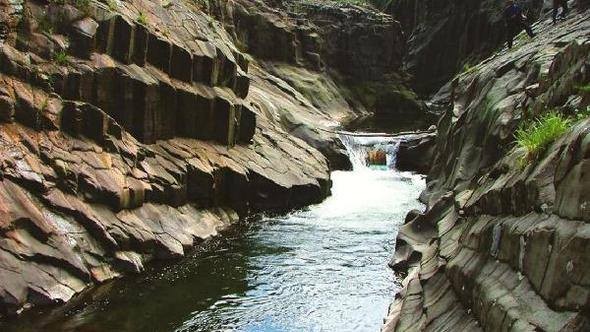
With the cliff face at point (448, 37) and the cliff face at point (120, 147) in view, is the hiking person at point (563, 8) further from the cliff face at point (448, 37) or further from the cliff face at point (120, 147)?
the cliff face at point (448, 37)

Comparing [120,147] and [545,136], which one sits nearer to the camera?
[545,136]

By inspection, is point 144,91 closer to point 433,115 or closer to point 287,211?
point 287,211

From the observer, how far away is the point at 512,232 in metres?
9.46

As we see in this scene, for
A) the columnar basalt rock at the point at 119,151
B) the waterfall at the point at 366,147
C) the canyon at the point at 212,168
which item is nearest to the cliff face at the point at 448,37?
the waterfall at the point at 366,147

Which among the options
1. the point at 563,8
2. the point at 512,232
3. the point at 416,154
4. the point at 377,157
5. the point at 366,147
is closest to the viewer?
the point at 512,232

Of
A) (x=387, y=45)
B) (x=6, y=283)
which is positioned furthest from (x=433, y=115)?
(x=6, y=283)

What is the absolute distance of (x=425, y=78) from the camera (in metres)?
89.9

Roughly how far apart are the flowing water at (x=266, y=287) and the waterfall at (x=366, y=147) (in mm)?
14789

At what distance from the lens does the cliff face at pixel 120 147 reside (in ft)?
54.0

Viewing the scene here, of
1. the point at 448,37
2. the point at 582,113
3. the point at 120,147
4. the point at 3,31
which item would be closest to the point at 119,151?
the point at 120,147

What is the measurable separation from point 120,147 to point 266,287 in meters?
7.55

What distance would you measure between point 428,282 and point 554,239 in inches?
236

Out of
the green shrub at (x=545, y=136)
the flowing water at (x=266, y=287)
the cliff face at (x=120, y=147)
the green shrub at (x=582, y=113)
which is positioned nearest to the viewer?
the green shrub at (x=582, y=113)

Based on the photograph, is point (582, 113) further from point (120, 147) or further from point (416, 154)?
point (416, 154)
